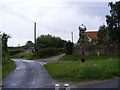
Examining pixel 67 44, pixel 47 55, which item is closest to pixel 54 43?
pixel 47 55

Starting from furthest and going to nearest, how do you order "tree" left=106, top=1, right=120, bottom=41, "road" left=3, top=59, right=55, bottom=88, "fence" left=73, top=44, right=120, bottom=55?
"fence" left=73, top=44, right=120, bottom=55
"tree" left=106, top=1, right=120, bottom=41
"road" left=3, top=59, right=55, bottom=88

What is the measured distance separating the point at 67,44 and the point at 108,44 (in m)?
8.46

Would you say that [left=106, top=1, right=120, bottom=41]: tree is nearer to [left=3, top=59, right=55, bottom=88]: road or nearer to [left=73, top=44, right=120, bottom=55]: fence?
[left=73, top=44, right=120, bottom=55]: fence

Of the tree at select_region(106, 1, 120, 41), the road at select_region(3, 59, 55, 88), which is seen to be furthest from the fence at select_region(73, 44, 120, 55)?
the road at select_region(3, 59, 55, 88)

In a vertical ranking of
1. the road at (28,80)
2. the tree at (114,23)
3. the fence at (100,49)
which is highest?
the tree at (114,23)

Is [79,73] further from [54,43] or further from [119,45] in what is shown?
Answer: [54,43]

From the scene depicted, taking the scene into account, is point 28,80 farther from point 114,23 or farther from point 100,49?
point 100,49

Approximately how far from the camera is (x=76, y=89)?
12023 mm

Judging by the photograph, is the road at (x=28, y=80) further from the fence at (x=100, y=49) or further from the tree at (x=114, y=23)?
the fence at (x=100, y=49)

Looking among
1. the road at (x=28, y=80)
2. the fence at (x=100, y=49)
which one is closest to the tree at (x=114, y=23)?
the fence at (x=100, y=49)

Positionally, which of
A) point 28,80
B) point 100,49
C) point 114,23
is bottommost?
point 28,80

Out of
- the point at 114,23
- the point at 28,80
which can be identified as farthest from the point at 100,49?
the point at 28,80

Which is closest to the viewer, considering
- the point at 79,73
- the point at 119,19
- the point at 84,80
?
the point at 84,80

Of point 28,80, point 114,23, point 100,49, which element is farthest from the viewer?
point 100,49
